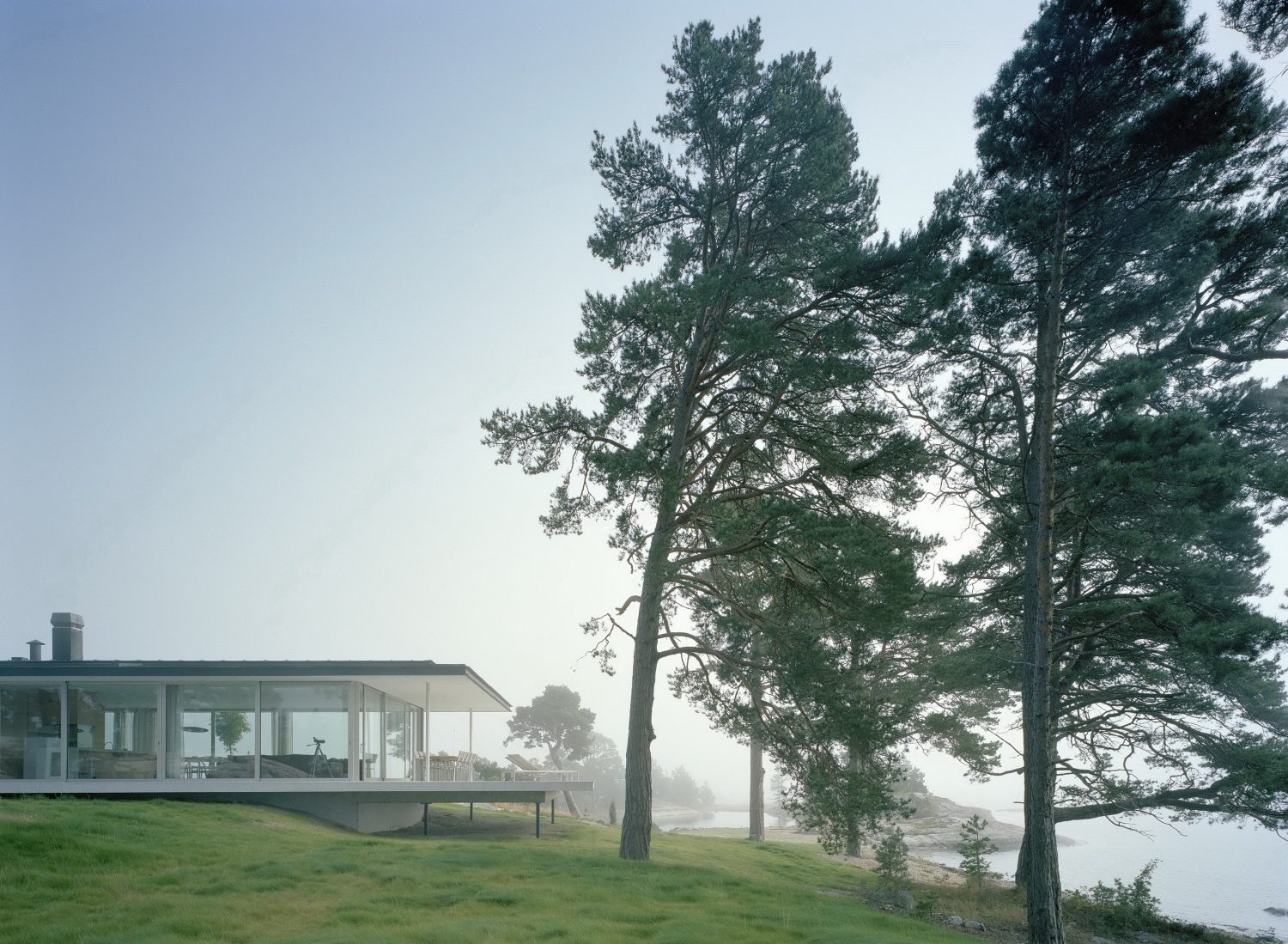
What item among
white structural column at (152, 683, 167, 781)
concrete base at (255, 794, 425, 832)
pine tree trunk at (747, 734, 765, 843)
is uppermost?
white structural column at (152, 683, 167, 781)

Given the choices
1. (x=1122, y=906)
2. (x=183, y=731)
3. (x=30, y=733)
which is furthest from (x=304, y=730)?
(x=1122, y=906)

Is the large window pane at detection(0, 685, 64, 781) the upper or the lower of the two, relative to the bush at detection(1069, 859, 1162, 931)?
upper

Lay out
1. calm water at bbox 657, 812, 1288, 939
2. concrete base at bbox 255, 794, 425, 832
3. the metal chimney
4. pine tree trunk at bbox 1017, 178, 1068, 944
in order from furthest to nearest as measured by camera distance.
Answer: the metal chimney → calm water at bbox 657, 812, 1288, 939 → concrete base at bbox 255, 794, 425, 832 → pine tree trunk at bbox 1017, 178, 1068, 944

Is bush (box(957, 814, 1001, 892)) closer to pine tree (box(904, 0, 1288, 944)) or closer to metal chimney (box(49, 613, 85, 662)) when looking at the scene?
pine tree (box(904, 0, 1288, 944))

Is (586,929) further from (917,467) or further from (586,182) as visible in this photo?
(586,182)

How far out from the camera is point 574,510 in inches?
620

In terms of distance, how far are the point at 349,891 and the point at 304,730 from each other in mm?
9720

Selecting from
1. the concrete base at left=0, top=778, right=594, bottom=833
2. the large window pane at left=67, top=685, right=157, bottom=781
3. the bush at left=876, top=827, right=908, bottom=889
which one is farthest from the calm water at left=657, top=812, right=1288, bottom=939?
the large window pane at left=67, top=685, right=157, bottom=781

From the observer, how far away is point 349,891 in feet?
38.8

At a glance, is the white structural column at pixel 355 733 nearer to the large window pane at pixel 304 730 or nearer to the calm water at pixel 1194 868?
the large window pane at pixel 304 730

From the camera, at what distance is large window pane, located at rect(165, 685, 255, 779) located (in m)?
20.1

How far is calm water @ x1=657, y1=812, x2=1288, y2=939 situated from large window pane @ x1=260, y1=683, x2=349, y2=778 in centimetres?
1608

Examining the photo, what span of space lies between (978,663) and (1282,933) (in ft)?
32.4

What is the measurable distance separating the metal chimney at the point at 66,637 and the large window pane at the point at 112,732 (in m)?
4.48
